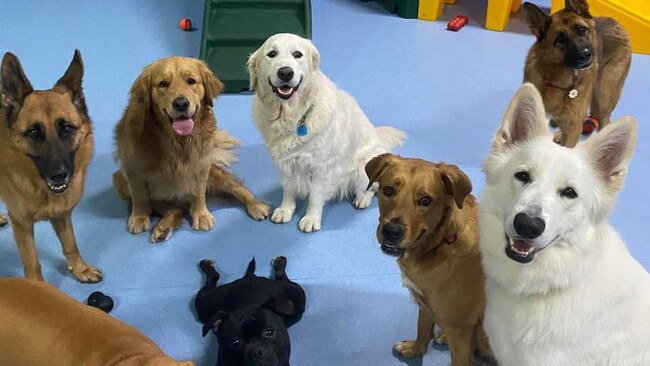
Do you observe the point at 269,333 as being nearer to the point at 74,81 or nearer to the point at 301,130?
the point at 301,130

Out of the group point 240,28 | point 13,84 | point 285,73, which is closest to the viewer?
point 13,84

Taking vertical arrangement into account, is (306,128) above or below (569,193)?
below

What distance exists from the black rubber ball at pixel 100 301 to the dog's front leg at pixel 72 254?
0.58 ft

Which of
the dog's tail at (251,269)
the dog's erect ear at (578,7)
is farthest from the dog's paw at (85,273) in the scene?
the dog's erect ear at (578,7)

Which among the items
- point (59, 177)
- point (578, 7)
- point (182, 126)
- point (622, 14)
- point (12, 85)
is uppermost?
point (12, 85)

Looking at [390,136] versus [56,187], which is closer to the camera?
[56,187]

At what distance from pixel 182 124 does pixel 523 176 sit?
2.02 meters

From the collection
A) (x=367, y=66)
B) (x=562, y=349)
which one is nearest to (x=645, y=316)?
(x=562, y=349)

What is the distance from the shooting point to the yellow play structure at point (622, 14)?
5.72 meters

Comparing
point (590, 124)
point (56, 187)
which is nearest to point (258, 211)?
point (56, 187)

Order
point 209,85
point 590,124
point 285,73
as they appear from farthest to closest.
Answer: point 590,124 → point 209,85 → point 285,73

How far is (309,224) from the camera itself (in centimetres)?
370

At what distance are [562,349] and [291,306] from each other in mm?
1272

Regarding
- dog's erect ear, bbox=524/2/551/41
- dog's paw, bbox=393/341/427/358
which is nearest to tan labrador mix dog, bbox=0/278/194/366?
dog's paw, bbox=393/341/427/358
